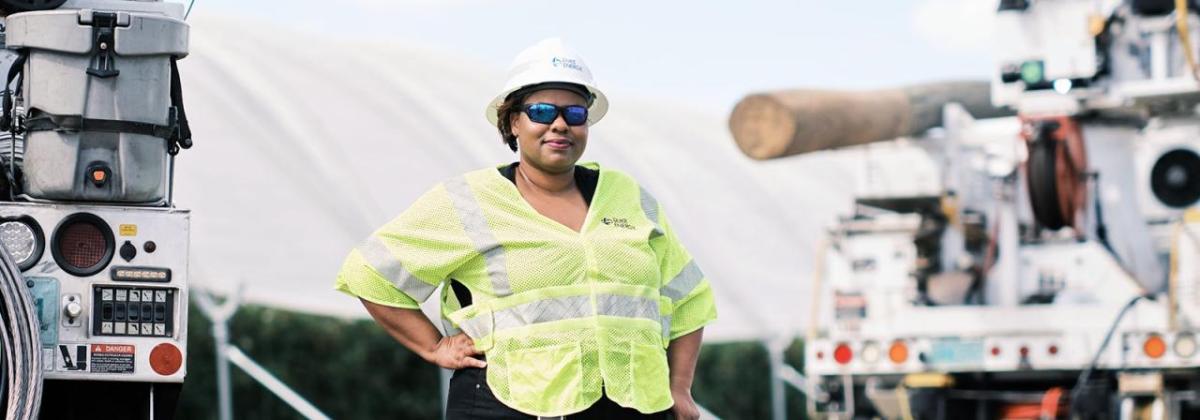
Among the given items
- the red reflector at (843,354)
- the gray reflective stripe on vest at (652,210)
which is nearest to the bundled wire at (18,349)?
the gray reflective stripe on vest at (652,210)

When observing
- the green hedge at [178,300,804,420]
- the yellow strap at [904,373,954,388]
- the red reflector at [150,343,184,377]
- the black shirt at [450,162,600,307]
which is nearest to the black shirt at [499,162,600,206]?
the black shirt at [450,162,600,307]

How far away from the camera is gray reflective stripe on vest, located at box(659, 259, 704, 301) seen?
5227mm

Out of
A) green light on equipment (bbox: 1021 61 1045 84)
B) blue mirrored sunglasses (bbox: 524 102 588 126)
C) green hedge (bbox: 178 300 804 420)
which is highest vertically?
green light on equipment (bbox: 1021 61 1045 84)

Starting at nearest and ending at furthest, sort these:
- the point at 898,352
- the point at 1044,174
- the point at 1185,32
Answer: the point at 1185,32 < the point at 1044,174 < the point at 898,352

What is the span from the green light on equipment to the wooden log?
1.09 m

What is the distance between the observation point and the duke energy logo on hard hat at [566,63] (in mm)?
5000

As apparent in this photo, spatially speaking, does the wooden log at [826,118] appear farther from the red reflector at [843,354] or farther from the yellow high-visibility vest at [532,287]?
the yellow high-visibility vest at [532,287]

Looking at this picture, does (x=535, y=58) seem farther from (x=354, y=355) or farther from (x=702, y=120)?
(x=702, y=120)

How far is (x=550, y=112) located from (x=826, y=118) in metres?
7.76

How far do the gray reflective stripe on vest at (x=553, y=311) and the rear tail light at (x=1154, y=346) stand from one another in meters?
6.64

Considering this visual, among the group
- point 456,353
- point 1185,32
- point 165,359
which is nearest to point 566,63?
point 456,353

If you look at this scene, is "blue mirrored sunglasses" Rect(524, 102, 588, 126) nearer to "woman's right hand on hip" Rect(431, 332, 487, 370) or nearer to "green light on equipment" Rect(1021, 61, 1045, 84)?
"woman's right hand on hip" Rect(431, 332, 487, 370)

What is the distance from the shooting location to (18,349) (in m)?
5.45

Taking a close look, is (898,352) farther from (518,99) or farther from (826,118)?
(518,99)
